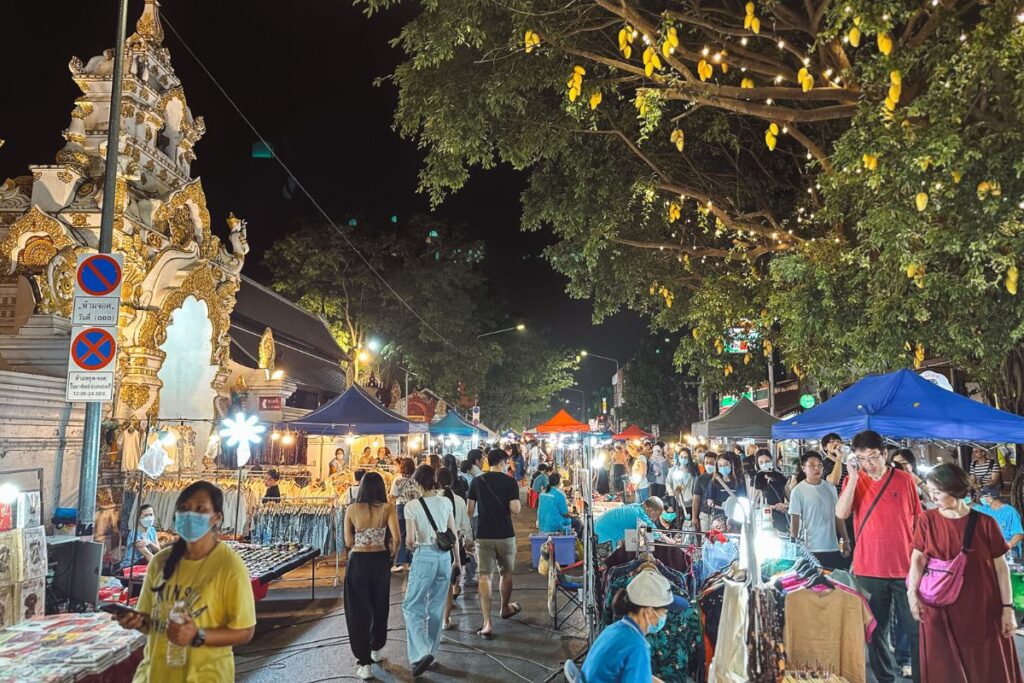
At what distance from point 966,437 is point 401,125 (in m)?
9.13

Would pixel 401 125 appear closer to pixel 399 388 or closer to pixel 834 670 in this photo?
pixel 834 670

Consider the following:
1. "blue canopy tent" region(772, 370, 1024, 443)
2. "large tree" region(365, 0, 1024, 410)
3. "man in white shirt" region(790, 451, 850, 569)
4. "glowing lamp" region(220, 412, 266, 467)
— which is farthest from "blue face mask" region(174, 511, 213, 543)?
"glowing lamp" region(220, 412, 266, 467)

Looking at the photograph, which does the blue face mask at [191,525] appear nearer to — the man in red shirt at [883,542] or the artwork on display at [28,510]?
the artwork on display at [28,510]

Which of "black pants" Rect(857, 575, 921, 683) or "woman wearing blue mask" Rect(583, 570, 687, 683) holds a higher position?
"woman wearing blue mask" Rect(583, 570, 687, 683)

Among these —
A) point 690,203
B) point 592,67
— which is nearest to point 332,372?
point 690,203

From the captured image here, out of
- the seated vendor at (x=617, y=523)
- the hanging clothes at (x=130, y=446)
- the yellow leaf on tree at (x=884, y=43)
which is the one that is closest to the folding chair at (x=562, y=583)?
the seated vendor at (x=617, y=523)

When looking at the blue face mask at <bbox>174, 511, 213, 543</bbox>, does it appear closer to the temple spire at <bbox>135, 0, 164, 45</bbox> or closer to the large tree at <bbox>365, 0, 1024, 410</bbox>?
the large tree at <bbox>365, 0, 1024, 410</bbox>

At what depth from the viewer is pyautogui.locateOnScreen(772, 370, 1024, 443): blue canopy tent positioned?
8.16m

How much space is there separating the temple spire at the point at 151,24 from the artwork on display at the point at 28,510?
41.9 ft

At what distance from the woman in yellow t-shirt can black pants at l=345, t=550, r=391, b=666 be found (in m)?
3.31

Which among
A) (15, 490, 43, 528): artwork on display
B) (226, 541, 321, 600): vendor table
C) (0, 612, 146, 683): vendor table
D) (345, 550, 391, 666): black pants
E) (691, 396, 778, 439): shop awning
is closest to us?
(0, 612, 146, 683): vendor table

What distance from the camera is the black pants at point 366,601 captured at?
6.61 meters

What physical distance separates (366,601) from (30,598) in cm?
273

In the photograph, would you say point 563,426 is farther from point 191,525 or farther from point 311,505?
point 191,525
